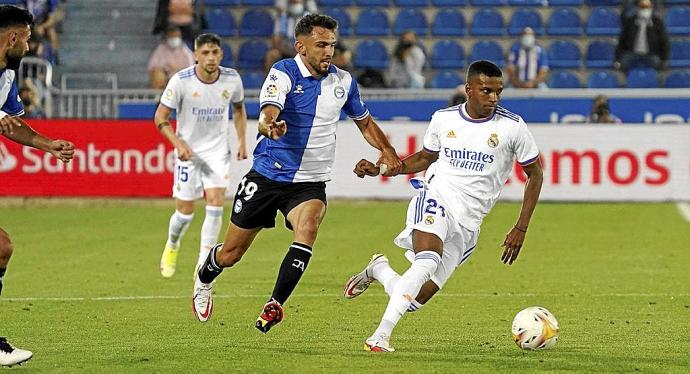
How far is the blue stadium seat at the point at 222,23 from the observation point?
91.0ft

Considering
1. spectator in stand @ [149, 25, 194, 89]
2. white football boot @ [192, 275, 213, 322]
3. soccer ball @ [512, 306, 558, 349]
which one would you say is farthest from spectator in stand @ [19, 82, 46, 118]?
soccer ball @ [512, 306, 558, 349]

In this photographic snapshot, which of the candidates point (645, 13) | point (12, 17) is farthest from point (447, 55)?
point (12, 17)

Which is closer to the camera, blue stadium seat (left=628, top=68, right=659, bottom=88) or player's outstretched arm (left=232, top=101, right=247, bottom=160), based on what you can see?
player's outstretched arm (left=232, top=101, right=247, bottom=160)

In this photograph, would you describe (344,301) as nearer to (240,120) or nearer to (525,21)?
(240,120)

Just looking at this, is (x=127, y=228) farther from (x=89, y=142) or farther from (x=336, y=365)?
(x=336, y=365)

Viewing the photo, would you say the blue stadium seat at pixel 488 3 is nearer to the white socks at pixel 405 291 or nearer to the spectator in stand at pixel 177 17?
the spectator in stand at pixel 177 17

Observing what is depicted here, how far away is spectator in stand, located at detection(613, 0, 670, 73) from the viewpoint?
24953 millimetres

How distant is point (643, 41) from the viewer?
25.4 metres

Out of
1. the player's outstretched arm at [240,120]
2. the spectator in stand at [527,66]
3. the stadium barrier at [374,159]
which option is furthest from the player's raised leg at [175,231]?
the spectator in stand at [527,66]

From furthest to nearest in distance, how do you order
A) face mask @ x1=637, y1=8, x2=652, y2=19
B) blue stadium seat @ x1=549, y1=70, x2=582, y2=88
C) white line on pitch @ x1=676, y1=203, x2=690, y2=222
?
blue stadium seat @ x1=549, y1=70, x2=582, y2=88 → face mask @ x1=637, y1=8, x2=652, y2=19 → white line on pitch @ x1=676, y1=203, x2=690, y2=222

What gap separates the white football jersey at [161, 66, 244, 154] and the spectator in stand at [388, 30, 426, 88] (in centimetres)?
1055

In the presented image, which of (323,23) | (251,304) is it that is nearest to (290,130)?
(323,23)

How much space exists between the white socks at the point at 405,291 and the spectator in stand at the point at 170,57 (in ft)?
51.9

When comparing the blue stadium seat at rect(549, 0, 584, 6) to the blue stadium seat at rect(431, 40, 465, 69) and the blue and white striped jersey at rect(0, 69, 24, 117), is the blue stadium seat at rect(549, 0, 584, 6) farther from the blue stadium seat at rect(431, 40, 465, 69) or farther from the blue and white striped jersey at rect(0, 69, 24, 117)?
the blue and white striped jersey at rect(0, 69, 24, 117)
